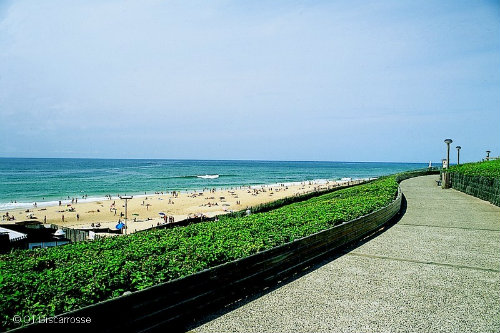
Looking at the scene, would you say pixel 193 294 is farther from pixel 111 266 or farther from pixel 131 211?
pixel 131 211

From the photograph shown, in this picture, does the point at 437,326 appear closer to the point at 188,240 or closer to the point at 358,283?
the point at 358,283

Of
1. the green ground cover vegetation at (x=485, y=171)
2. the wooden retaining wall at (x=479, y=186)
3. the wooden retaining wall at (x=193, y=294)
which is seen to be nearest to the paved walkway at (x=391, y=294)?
the wooden retaining wall at (x=193, y=294)

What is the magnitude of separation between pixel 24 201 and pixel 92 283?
53494mm

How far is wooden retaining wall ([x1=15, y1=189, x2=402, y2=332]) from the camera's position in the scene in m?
4.62

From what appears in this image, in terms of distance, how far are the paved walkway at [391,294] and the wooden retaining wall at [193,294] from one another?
1.07 ft

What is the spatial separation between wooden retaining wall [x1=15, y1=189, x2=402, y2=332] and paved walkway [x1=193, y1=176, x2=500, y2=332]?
0.33 meters

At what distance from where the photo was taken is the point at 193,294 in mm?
5879

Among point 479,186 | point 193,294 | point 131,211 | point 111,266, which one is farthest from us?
point 131,211

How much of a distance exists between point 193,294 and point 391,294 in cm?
409

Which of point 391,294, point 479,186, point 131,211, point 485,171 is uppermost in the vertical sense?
point 485,171

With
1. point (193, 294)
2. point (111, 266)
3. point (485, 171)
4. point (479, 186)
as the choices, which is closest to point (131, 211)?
point (479, 186)

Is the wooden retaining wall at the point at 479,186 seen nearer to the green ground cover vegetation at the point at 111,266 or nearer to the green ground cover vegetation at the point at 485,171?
the green ground cover vegetation at the point at 485,171

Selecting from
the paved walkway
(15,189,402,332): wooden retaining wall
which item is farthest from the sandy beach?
the paved walkway

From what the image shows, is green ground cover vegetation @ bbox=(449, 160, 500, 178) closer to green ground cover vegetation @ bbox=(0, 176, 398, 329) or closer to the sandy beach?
green ground cover vegetation @ bbox=(0, 176, 398, 329)
